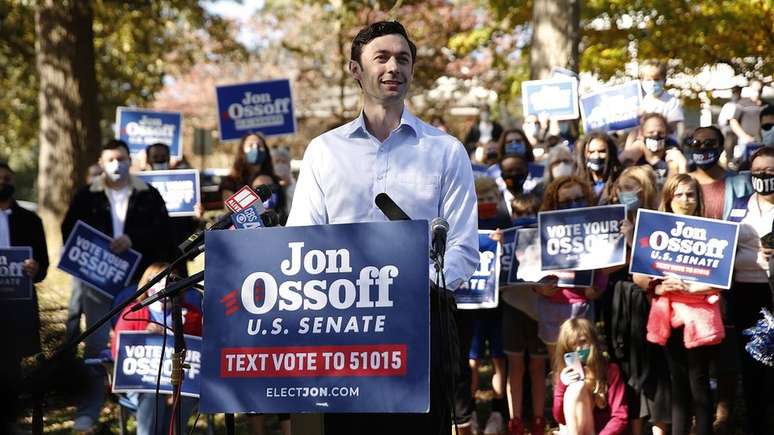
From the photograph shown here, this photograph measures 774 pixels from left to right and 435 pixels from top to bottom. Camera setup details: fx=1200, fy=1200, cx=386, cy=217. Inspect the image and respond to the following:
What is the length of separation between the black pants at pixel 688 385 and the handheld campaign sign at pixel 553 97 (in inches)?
185

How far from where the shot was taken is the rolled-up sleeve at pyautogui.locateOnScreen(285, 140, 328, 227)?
4395 mm

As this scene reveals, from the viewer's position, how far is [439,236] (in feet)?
12.4

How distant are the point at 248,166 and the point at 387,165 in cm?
670

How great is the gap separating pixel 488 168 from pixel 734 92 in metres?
2.84

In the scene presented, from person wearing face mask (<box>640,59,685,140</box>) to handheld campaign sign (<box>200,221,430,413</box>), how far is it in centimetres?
785

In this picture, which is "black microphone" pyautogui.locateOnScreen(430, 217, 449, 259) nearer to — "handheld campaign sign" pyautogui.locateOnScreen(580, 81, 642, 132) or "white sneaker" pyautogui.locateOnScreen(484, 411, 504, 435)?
"white sneaker" pyautogui.locateOnScreen(484, 411, 504, 435)

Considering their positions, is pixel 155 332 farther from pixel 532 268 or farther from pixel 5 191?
pixel 532 268

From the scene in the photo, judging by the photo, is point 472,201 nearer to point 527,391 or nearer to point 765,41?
point 527,391

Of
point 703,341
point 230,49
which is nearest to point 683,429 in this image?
point 703,341

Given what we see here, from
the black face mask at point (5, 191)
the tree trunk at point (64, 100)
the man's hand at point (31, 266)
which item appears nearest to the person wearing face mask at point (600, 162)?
the man's hand at point (31, 266)

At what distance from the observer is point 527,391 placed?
31.6 feet

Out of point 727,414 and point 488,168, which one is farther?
point 488,168

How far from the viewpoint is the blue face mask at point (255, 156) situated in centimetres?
1088

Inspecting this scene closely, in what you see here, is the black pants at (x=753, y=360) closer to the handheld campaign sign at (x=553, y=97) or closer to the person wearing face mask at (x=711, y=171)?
the person wearing face mask at (x=711, y=171)
